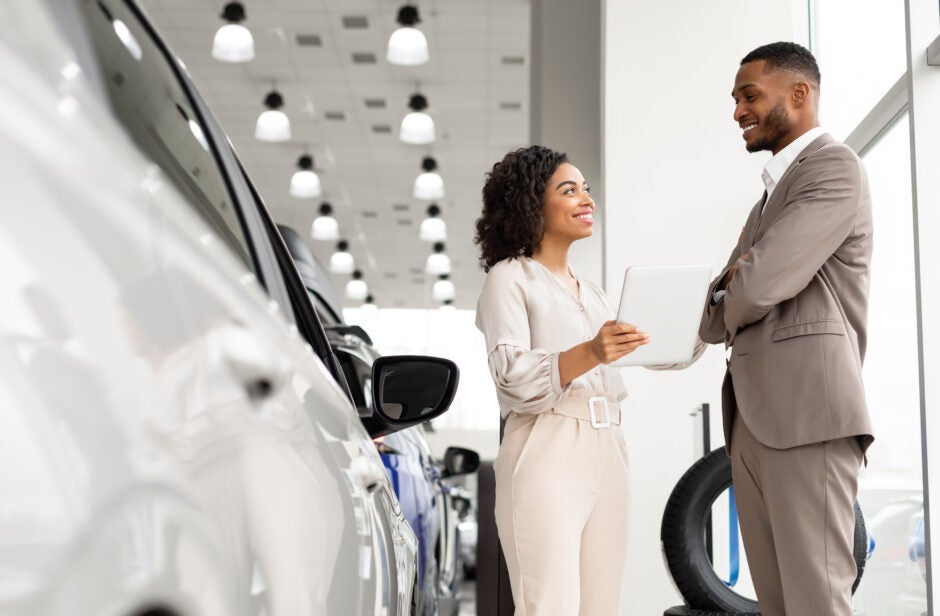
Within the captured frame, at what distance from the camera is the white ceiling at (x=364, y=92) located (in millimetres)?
8562

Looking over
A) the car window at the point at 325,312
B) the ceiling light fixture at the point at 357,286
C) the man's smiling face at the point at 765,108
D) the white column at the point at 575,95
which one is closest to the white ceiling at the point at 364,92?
the white column at the point at 575,95

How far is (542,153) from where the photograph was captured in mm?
2646

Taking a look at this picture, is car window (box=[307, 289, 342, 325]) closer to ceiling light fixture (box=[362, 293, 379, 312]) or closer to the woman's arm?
the woman's arm

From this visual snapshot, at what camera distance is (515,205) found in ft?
8.38

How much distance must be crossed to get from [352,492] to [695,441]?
349cm

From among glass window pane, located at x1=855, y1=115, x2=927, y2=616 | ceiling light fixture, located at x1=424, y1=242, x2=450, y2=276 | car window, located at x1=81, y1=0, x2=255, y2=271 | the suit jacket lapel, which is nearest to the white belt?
the suit jacket lapel

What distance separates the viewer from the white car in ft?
1.40

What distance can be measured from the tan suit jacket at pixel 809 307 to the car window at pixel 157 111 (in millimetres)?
1361

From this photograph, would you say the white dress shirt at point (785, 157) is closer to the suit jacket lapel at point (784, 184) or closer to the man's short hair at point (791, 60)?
the suit jacket lapel at point (784, 184)

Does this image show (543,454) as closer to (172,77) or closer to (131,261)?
(172,77)

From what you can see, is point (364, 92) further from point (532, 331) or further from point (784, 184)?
point (784, 184)

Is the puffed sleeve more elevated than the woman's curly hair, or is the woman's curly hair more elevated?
the woman's curly hair

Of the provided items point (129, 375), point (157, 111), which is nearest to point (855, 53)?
point (157, 111)

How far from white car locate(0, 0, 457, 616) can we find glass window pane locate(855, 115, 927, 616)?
3474 mm
